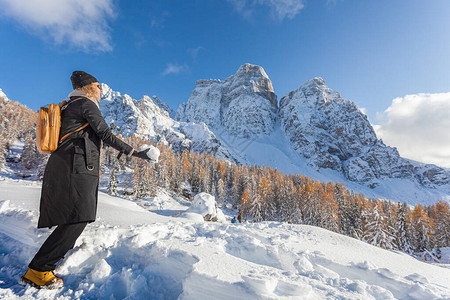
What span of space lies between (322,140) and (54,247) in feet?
575

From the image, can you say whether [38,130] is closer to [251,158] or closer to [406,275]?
[406,275]

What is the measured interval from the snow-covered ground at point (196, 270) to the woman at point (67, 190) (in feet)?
0.69

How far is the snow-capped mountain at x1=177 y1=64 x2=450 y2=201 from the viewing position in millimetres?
133750

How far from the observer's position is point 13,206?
153 inches

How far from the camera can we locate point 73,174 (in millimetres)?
2143

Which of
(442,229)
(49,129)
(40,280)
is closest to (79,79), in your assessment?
(49,129)

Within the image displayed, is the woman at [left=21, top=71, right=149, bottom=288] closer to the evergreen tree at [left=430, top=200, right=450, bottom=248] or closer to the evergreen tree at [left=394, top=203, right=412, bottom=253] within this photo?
the evergreen tree at [left=394, top=203, right=412, bottom=253]

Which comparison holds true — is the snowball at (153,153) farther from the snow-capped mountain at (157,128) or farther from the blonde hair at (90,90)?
the snow-capped mountain at (157,128)

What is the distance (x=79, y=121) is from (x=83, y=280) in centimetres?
183

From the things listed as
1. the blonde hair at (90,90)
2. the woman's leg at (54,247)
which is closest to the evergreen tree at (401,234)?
the woman's leg at (54,247)

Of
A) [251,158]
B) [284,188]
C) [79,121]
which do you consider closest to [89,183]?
[79,121]

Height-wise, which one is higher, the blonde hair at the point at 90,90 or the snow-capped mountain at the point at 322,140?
the snow-capped mountain at the point at 322,140

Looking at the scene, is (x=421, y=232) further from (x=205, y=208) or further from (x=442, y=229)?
(x=205, y=208)

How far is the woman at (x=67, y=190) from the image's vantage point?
2.03 m
